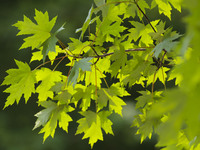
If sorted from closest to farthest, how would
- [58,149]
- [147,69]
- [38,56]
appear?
[147,69]
[38,56]
[58,149]

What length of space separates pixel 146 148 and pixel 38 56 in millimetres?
4197

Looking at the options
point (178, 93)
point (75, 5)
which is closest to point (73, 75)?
point (178, 93)

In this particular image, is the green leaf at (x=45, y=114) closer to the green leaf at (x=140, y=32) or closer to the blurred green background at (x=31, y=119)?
the green leaf at (x=140, y=32)

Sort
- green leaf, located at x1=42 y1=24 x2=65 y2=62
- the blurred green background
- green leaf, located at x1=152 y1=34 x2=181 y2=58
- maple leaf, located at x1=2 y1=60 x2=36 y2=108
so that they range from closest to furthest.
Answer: green leaf, located at x1=152 y1=34 x2=181 y2=58
green leaf, located at x1=42 y1=24 x2=65 y2=62
maple leaf, located at x1=2 y1=60 x2=36 y2=108
the blurred green background

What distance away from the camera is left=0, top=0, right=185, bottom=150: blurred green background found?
5027 millimetres

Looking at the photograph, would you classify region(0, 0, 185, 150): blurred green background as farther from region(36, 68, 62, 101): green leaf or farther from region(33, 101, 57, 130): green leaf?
region(33, 101, 57, 130): green leaf

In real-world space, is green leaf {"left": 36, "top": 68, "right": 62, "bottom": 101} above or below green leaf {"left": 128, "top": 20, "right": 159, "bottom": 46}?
below

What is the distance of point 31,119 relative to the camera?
17.0ft

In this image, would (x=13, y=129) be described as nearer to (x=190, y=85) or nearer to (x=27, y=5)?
(x=27, y=5)

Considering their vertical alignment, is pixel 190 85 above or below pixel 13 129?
above

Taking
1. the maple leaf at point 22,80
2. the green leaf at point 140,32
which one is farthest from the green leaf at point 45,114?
the green leaf at point 140,32

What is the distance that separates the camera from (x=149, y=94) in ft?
3.88

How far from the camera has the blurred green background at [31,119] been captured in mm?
5027

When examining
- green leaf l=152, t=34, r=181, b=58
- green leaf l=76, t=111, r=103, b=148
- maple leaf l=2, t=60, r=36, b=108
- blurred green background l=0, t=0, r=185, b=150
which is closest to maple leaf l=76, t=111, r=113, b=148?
green leaf l=76, t=111, r=103, b=148
